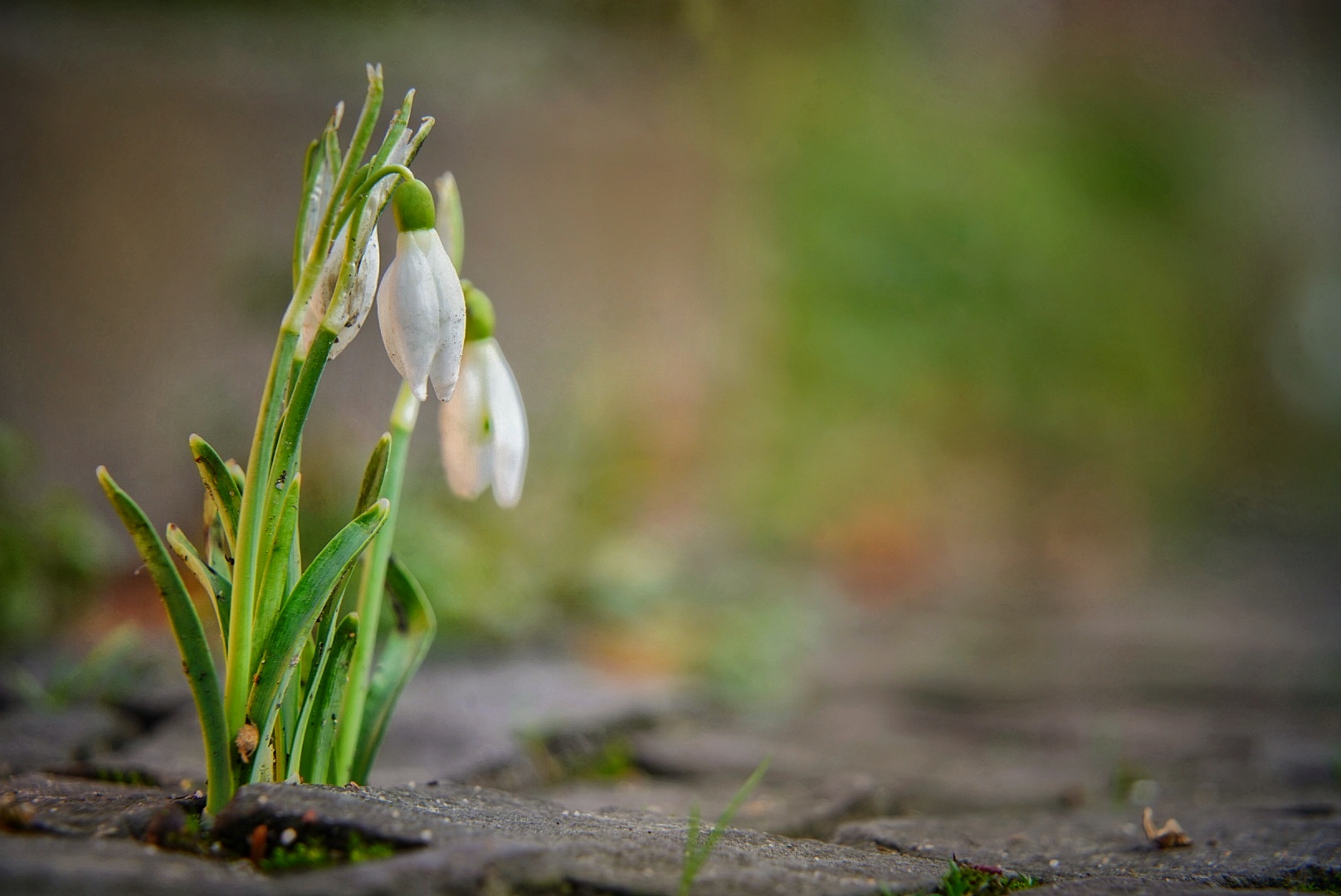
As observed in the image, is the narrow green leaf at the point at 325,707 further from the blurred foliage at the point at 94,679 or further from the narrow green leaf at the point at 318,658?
the blurred foliage at the point at 94,679

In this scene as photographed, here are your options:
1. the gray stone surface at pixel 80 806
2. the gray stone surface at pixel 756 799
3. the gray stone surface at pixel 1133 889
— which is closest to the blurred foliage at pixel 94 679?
the gray stone surface at pixel 80 806

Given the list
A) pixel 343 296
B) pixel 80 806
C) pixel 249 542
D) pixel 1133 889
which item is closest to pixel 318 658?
pixel 249 542

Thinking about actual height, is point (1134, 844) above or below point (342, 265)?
below

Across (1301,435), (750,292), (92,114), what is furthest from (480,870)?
(1301,435)

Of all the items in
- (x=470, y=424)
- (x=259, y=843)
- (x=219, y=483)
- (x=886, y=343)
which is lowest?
(x=259, y=843)

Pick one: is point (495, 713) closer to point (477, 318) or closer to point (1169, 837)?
point (477, 318)

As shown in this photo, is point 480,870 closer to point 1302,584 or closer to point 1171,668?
point 1171,668
